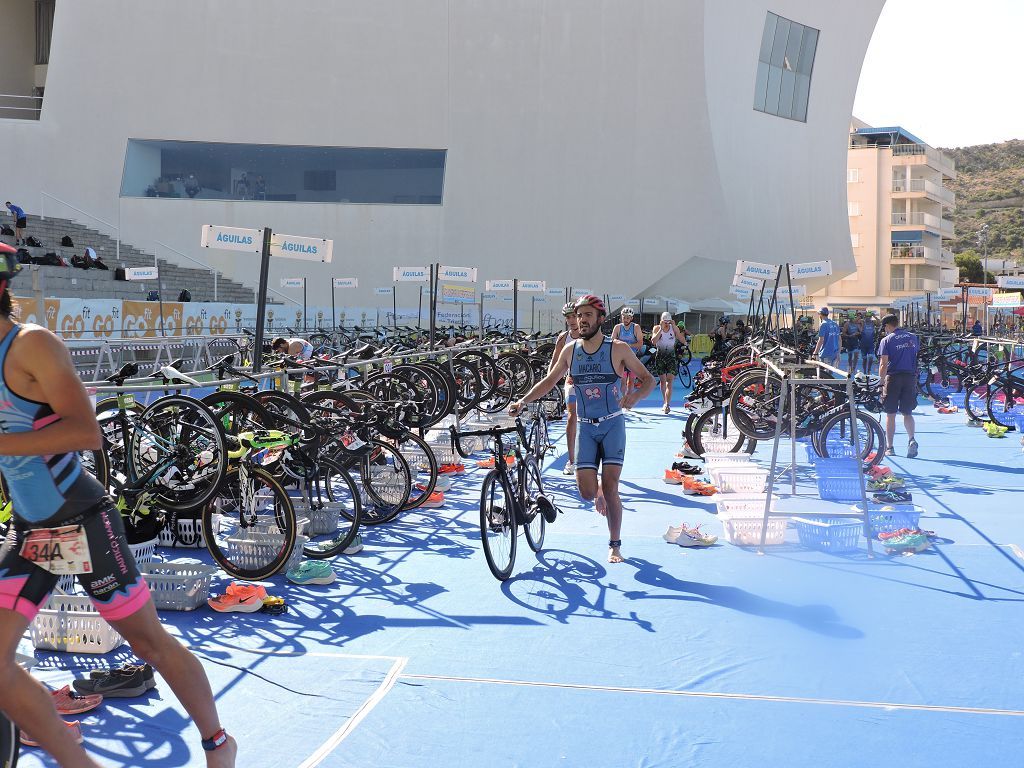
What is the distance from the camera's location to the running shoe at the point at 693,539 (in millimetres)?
7188

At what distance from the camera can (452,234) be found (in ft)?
120

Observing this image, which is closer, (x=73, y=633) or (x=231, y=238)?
(x=73, y=633)

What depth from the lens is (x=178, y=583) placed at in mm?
5582

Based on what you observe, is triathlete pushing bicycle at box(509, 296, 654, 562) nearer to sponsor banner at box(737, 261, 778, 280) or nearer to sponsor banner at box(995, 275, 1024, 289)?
sponsor banner at box(737, 261, 778, 280)

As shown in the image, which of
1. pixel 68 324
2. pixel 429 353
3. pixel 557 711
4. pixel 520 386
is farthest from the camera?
pixel 68 324

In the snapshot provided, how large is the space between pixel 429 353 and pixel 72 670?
6.76 meters

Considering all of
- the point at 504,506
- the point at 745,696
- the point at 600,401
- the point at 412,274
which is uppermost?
the point at 412,274

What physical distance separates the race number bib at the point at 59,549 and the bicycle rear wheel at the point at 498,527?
10.5 ft

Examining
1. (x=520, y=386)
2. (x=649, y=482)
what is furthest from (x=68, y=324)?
(x=649, y=482)

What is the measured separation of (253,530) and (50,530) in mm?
3499

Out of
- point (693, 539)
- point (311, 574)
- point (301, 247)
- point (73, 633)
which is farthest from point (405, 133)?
point (73, 633)

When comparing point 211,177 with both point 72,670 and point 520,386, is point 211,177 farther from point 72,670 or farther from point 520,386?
point 72,670

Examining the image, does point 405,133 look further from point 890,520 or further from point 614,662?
point 614,662

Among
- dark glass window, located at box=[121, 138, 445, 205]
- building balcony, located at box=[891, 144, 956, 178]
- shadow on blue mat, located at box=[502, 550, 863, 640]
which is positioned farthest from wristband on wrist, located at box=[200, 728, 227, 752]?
building balcony, located at box=[891, 144, 956, 178]
